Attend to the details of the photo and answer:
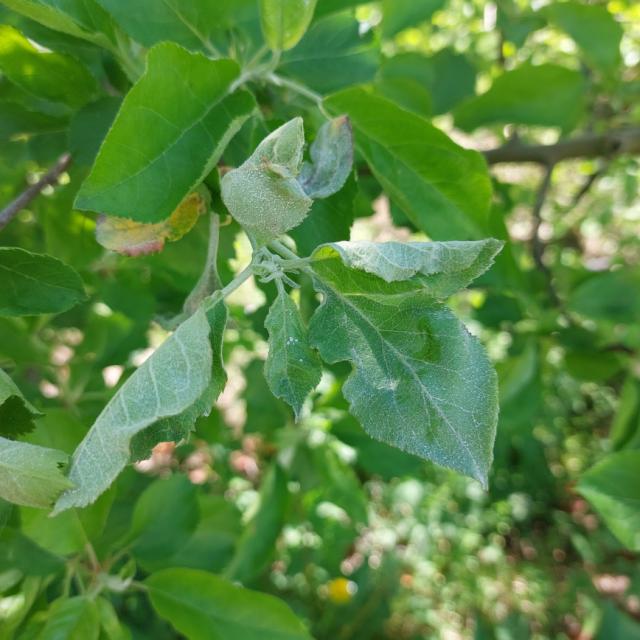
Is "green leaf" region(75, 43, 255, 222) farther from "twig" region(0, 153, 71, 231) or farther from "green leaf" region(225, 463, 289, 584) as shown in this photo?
"green leaf" region(225, 463, 289, 584)

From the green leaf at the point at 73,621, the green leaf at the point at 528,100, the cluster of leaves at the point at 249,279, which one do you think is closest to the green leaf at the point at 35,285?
the cluster of leaves at the point at 249,279

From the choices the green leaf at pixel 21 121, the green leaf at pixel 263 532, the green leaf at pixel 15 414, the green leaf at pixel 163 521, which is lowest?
the green leaf at pixel 263 532

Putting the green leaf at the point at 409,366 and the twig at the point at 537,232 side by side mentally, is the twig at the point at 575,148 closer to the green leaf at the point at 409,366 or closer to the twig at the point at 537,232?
the twig at the point at 537,232

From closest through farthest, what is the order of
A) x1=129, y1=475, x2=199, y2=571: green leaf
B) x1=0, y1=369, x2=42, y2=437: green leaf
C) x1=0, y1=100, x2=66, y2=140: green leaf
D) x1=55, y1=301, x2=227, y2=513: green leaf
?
x1=55, y1=301, x2=227, y2=513: green leaf, x1=0, y1=369, x2=42, y2=437: green leaf, x1=0, y1=100, x2=66, y2=140: green leaf, x1=129, y1=475, x2=199, y2=571: green leaf

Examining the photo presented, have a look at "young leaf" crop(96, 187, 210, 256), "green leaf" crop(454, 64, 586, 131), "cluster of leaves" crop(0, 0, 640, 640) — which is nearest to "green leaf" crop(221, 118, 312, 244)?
"cluster of leaves" crop(0, 0, 640, 640)

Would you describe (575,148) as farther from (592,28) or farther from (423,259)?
(423,259)

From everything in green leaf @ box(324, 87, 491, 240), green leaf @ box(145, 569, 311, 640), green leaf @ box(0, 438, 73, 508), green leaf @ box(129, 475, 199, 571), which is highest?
green leaf @ box(0, 438, 73, 508)

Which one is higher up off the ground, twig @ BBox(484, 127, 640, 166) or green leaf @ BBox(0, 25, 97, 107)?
green leaf @ BBox(0, 25, 97, 107)

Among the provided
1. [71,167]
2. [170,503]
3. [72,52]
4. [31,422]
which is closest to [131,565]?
[170,503]
